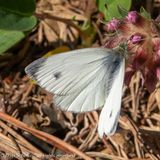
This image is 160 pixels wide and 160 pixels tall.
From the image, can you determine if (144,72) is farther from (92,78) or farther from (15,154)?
(15,154)

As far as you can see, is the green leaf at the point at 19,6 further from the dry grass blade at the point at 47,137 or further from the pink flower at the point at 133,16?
the pink flower at the point at 133,16

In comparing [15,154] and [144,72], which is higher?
[144,72]

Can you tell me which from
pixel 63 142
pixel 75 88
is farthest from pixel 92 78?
pixel 63 142

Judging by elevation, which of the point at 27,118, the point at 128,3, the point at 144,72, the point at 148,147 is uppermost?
the point at 128,3

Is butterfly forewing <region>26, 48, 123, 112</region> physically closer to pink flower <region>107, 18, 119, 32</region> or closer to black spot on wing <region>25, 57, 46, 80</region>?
black spot on wing <region>25, 57, 46, 80</region>

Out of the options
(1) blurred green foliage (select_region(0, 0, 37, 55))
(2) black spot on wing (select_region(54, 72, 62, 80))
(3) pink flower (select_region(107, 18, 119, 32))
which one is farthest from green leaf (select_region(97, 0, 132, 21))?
(2) black spot on wing (select_region(54, 72, 62, 80))

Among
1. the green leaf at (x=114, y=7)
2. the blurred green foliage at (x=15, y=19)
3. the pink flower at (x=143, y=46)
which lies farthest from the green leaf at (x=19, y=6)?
the pink flower at (x=143, y=46)

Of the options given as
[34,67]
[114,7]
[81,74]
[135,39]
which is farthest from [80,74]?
[114,7]

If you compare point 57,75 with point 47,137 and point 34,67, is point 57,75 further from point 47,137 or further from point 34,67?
point 47,137
